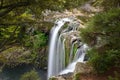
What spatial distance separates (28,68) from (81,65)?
11.2m

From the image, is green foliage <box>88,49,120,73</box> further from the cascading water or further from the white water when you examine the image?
the white water

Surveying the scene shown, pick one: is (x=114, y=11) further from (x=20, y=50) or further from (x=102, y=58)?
→ (x=20, y=50)

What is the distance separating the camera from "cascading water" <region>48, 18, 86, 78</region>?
15698mm

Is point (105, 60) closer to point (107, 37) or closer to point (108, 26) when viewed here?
point (107, 37)

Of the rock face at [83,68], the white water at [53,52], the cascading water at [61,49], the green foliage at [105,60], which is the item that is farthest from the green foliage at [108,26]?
the white water at [53,52]

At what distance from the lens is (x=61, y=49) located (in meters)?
17.0

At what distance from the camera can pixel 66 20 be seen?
19250 millimetres

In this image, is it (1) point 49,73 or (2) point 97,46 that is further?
(1) point 49,73

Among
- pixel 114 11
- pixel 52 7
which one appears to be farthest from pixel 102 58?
pixel 52 7

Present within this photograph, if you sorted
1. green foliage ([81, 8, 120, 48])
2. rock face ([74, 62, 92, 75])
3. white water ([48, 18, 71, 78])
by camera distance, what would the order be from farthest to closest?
1. white water ([48, 18, 71, 78])
2. rock face ([74, 62, 92, 75])
3. green foliage ([81, 8, 120, 48])

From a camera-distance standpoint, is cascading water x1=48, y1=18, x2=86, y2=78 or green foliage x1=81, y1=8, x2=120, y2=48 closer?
green foliage x1=81, y1=8, x2=120, y2=48

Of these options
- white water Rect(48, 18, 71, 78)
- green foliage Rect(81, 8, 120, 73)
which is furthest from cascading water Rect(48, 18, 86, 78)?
green foliage Rect(81, 8, 120, 73)

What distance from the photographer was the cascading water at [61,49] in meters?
15.7

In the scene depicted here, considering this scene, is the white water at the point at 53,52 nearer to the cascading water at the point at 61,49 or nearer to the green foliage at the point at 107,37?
the cascading water at the point at 61,49
